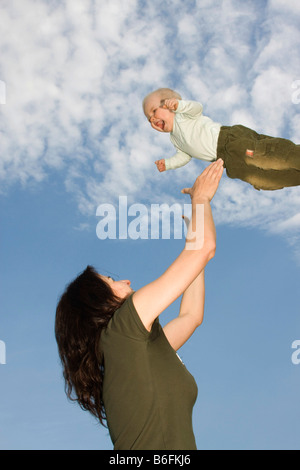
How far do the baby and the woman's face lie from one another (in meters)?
2.29

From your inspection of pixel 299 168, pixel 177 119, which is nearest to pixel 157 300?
pixel 299 168

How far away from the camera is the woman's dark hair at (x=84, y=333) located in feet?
7.84

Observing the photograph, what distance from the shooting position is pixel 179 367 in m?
2.34

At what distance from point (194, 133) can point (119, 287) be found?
8.62ft

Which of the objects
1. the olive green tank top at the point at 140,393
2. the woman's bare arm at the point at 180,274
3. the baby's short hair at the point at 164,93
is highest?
the baby's short hair at the point at 164,93

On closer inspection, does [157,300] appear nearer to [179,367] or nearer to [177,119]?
[179,367]

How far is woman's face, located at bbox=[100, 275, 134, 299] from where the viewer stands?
2.63 metres

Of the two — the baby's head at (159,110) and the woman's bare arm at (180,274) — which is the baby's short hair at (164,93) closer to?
the baby's head at (159,110)

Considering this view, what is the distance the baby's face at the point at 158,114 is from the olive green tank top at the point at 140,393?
3107 millimetres

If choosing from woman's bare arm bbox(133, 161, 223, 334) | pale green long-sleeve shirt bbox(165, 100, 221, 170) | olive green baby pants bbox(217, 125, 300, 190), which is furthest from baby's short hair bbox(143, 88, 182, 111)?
woman's bare arm bbox(133, 161, 223, 334)

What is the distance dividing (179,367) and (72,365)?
63 cm

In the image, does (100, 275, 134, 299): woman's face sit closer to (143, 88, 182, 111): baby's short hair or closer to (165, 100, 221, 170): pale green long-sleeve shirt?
(165, 100, 221, 170): pale green long-sleeve shirt

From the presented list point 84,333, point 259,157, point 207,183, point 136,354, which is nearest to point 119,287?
point 84,333

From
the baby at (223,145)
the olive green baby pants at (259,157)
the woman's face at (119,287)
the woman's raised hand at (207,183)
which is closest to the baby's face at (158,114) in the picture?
the baby at (223,145)
